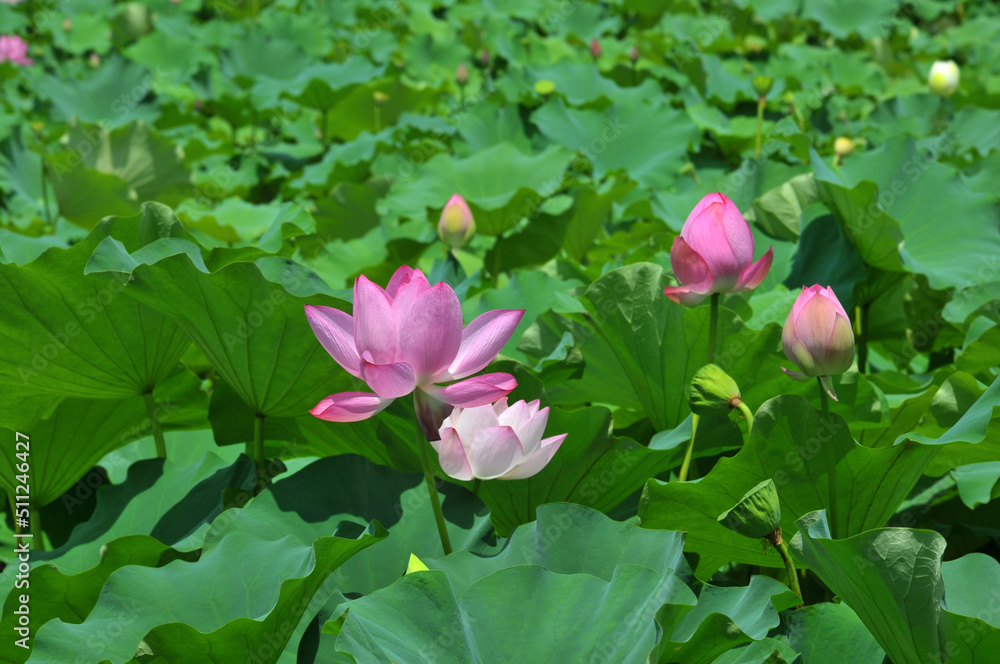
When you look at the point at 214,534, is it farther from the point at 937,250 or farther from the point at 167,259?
the point at 937,250

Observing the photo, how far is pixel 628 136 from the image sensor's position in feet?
7.94

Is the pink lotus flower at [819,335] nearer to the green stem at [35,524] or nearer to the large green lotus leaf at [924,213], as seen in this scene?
the large green lotus leaf at [924,213]

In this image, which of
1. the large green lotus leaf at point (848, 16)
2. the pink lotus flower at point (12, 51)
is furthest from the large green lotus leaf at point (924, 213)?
the pink lotus flower at point (12, 51)

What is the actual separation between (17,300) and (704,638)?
2.75 feet

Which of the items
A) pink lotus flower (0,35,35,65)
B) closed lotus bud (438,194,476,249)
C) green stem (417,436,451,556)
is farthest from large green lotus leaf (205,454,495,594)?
pink lotus flower (0,35,35,65)

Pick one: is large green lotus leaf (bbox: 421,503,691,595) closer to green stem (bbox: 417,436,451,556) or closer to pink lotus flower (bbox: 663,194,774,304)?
green stem (bbox: 417,436,451,556)

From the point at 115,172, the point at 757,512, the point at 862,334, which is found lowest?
the point at 862,334

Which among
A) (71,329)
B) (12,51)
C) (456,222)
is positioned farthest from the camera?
(12,51)

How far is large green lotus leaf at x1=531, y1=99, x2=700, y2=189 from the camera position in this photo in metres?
2.31

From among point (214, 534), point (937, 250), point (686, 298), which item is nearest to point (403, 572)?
point (214, 534)

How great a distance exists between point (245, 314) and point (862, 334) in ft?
3.70

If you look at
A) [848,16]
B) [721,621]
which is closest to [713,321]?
[721,621]

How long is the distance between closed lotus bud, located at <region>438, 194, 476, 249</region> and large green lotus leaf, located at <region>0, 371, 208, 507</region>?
0.51 metres

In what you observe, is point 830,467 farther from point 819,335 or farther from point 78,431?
point 78,431
